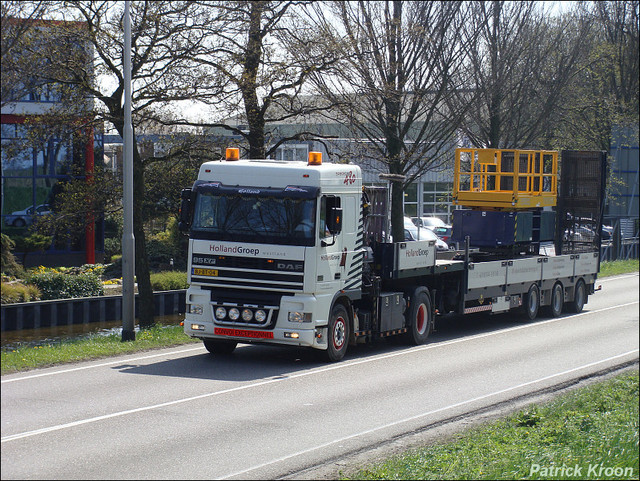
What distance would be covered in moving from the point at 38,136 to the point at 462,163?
10956 millimetres

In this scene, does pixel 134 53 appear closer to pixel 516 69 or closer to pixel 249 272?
pixel 249 272

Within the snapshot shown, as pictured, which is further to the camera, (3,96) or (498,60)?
(498,60)

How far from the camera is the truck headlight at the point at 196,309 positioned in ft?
47.2

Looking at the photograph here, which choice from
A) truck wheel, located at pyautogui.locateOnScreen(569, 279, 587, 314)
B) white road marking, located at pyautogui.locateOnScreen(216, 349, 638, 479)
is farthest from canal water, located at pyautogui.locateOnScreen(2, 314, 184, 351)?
truck wheel, located at pyautogui.locateOnScreen(569, 279, 587, 314)

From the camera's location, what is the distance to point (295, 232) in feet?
45.8

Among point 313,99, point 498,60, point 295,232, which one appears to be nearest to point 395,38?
point 313,99

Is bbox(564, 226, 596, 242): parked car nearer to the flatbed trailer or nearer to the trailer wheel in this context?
the trailer wheel

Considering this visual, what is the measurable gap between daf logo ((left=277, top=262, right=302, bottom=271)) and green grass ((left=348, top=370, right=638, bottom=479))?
4.48 m

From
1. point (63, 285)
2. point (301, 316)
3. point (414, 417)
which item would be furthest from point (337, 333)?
point (63, 285)

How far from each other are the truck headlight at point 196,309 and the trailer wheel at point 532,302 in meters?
10.3

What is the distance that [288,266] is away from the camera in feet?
45.6

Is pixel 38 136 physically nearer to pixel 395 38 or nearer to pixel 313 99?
pixel 313 99

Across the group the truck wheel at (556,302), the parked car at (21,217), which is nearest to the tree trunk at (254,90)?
the truck wheel at (556,302)

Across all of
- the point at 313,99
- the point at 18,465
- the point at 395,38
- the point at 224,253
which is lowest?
the point at 18,465
